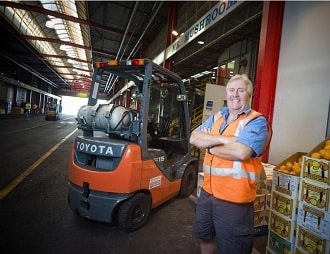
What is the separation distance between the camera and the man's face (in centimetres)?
205

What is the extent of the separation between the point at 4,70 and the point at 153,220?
A: 80.3ft

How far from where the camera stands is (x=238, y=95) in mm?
2070

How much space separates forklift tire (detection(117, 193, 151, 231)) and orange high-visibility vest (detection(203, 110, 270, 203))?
144cm

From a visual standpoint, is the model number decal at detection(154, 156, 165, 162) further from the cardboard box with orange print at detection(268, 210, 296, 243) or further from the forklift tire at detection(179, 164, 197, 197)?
the cardboard box with orange print at detection(268, 210, 296, 243)

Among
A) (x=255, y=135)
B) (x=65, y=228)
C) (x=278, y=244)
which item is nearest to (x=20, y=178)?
(x=65, y=228)

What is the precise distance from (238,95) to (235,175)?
673 mm

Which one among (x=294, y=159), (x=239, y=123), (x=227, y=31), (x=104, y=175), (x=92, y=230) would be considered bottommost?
(x=92, y=230)

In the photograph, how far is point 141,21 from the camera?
40.5 feet

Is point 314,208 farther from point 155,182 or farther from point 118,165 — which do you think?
point 118,165

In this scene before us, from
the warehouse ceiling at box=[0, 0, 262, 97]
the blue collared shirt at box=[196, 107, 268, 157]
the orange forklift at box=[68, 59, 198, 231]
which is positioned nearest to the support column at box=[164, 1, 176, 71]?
the warehouse ceiling at box=[0, 0, 262, 97]

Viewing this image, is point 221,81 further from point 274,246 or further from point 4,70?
point 4,70

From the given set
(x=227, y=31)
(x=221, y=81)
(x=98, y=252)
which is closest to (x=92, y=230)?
(x=98, y=252)

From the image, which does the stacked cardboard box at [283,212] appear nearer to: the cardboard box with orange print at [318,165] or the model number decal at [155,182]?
the cardboard box with orange print at [318,165]

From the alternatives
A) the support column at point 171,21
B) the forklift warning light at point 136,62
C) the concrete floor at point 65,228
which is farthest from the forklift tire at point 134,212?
the support column at point 171,21
